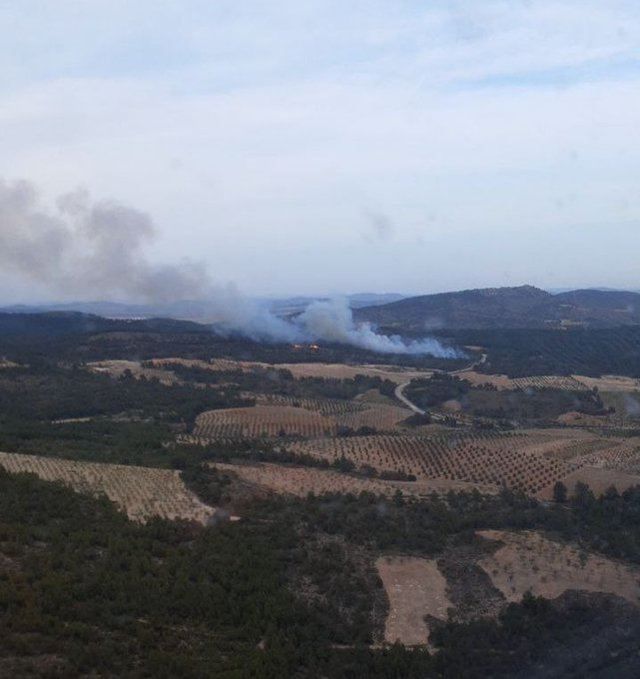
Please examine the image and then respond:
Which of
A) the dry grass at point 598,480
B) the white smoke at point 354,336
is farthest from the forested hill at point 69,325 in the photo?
the dry grass at point 598,480

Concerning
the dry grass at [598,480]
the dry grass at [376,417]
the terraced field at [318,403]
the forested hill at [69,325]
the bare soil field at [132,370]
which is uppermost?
the forested hill at [69,325]

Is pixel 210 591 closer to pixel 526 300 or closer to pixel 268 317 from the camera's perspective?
pixel 268 317

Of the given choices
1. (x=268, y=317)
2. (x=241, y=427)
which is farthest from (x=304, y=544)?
(x=268, y=317)

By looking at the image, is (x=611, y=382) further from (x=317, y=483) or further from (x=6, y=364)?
(x=317, y=483)

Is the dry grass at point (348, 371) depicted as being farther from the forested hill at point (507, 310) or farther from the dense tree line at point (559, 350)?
the forested hill at point (507, 310)

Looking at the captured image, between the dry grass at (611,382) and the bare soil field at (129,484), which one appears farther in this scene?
the dry grass at (611,382)

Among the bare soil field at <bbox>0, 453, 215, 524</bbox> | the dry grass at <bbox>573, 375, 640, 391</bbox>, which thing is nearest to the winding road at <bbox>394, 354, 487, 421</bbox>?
the dry grass at <bbox>573, 375, 640, 391</bbox>

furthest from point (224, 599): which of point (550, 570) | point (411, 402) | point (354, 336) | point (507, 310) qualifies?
point (507, 310)
